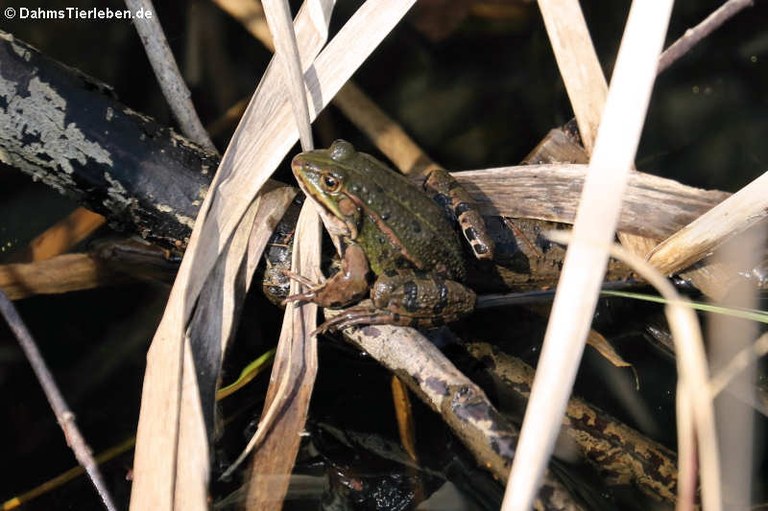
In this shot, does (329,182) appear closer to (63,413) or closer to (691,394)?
(63,413)

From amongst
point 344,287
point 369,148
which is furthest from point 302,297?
point 369,148

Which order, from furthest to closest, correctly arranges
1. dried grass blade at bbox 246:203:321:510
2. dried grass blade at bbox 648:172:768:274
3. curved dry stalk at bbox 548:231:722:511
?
dried grass blade at bbox 246:203:321:510 → dried grass blade at bbox 648:172:768:274 → curved dry stalk at bbox 548:231:722:511

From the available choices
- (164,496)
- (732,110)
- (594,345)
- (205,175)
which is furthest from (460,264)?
(732,110)

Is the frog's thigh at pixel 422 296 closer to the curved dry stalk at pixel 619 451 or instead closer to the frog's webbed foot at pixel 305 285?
the frog's webbed foot at pixel 305 285

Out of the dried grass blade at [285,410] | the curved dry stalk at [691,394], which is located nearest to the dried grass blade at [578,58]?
the dried grass blade at [285,410]

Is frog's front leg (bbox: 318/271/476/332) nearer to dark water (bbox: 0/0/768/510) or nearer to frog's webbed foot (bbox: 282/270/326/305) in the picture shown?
frog's webbed foot (bbox: 282/270/326/305)

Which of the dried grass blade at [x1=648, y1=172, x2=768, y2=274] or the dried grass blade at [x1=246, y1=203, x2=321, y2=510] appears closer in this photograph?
the dried grass blade at [x1=648, y1=172, x2=768, y2=274]

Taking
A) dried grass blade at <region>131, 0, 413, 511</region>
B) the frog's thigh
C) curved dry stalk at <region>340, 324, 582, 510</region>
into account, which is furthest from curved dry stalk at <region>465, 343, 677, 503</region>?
dried grass blade at <region>131, 0, 413, 511</region>

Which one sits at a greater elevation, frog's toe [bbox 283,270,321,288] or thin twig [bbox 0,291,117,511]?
frog's toe [bbox 283,270,321,288]

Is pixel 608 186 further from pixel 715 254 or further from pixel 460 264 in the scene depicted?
Answer: pixel 715 254
